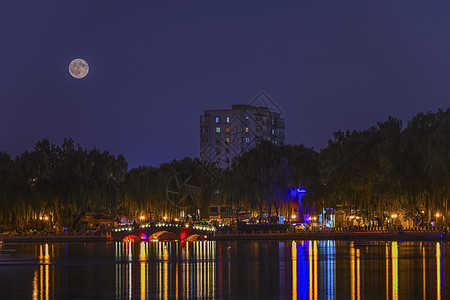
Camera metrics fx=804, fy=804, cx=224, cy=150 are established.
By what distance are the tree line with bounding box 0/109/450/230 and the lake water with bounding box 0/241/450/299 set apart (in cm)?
1910

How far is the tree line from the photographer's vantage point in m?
78.1

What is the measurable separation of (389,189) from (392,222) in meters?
26.0

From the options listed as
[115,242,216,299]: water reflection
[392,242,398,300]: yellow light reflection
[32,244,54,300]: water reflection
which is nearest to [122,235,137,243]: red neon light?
[115,242,216,299]: water reflection

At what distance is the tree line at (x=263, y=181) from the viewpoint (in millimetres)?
78062

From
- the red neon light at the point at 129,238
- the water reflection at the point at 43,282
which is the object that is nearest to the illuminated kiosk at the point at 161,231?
the red neon light at the point at 129,238

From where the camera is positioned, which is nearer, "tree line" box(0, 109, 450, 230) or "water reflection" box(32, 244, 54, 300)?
"water reflection" box(32, 244, 54, 300)

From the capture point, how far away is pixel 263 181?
322ft

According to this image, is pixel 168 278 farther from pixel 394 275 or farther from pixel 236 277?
pixel 394 275

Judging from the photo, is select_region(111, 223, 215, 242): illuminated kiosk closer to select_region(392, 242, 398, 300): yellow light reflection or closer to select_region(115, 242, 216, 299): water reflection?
select_region(115, 242, 216, 299): water reflection

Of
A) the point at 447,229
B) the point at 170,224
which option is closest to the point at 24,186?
the point at 170,224

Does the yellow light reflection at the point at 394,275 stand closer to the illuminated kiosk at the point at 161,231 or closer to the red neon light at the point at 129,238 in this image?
the illuminated kiosk at the point at 161,231

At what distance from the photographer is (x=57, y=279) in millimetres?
41594

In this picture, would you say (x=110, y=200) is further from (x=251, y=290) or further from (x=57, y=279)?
(x=251, y=290)

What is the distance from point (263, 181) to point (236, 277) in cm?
5699
